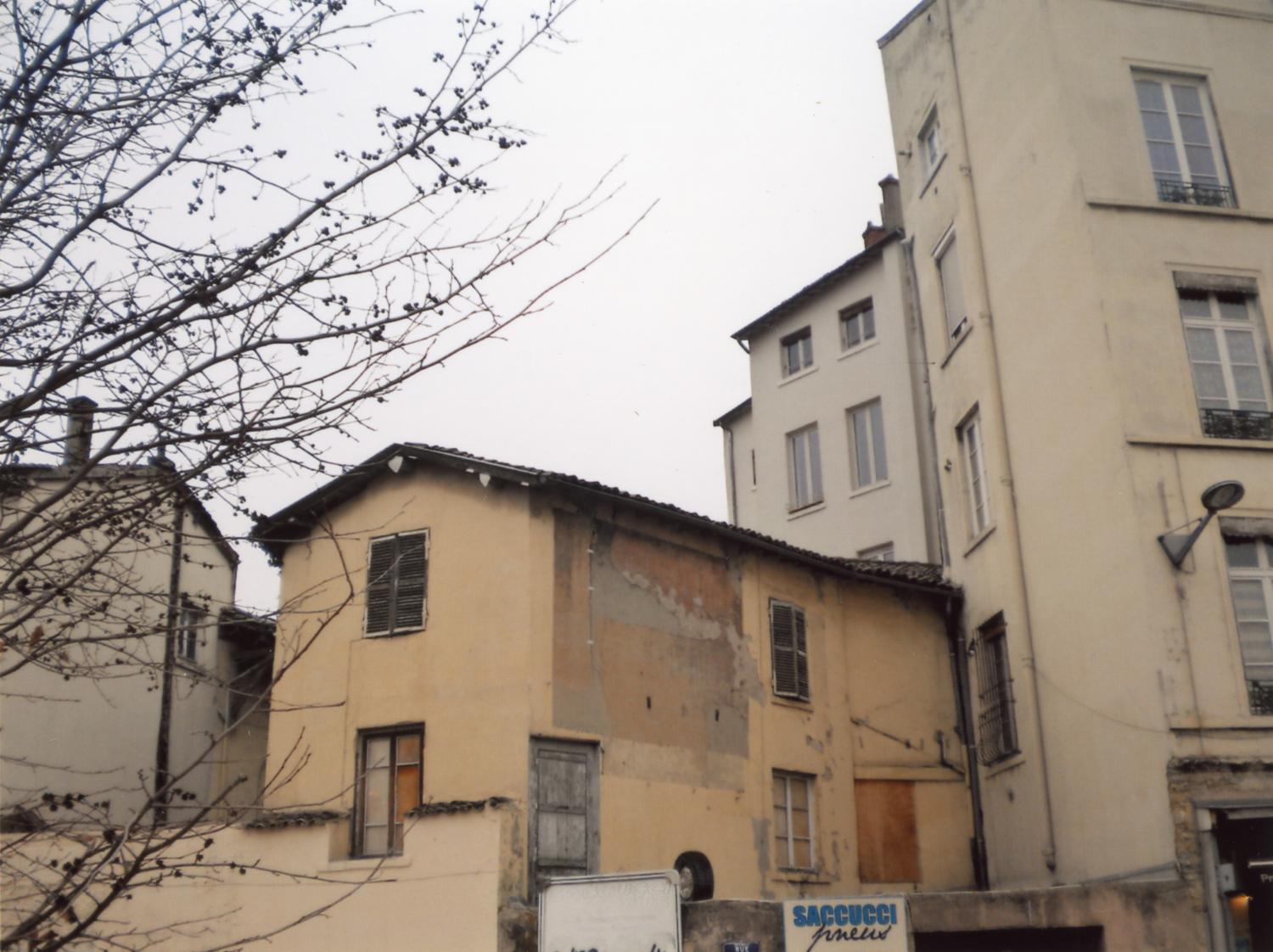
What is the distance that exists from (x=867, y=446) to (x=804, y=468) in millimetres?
2022

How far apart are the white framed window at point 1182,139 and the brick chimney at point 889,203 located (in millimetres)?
11519

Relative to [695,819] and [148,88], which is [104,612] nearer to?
[148,88]

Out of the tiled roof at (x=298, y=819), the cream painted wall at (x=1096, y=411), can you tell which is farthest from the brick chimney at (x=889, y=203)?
the tiled roof at (x=298, y=819)

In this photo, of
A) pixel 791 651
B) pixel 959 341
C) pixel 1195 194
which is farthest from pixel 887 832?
pixel 1195 194

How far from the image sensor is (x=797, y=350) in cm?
2911

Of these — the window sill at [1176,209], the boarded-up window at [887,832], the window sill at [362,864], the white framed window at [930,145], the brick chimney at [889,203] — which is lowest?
the window sill at [362,864]

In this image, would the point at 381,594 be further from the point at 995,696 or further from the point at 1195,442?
the point at 1195,442

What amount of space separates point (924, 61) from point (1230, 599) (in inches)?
432

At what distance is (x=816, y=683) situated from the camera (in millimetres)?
20375

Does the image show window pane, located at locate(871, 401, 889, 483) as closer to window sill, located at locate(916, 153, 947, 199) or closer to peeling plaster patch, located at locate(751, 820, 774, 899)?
window sill, located at locate(916, 153, 947, 199)

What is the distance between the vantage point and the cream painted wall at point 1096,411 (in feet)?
50.0

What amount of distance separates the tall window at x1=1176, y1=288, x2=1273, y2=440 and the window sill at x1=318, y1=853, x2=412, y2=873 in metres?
10.7

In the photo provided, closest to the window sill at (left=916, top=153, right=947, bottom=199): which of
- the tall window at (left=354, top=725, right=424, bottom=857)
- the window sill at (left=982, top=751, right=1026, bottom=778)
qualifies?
the window sill at (left=982, top=751, right=1026, bottom=778)

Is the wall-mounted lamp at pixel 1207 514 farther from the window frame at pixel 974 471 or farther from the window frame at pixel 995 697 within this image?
the window frame at pixel 974 471
